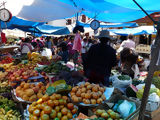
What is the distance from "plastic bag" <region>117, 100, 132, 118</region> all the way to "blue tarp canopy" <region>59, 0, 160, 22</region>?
2.13 metres

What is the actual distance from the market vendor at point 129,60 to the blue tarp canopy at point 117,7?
1209 millimetres

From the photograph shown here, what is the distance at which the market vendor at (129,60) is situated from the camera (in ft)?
13.4

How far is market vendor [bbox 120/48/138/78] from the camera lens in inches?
161

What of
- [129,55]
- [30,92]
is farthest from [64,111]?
[129,55]

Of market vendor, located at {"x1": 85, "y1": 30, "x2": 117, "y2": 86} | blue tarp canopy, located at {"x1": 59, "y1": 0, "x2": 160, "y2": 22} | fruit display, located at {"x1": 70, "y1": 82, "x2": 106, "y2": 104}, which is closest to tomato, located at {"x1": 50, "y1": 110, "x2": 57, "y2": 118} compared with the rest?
fruit display, located at {"x1": 70, "y1": 82, "x2": 106, "y2": 104}

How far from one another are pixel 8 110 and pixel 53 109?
4.82 ft

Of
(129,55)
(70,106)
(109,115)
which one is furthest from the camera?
(129,55)

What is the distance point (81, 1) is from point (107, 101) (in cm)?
275

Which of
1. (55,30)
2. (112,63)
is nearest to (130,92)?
(112,63)

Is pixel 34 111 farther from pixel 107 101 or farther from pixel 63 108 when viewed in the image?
pixel 107 101

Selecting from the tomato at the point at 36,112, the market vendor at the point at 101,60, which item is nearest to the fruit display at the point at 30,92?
the tomato at the point at 36,112

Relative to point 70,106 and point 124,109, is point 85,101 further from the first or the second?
point 124,109

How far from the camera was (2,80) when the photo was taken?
4.30 meters

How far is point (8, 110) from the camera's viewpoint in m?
2.95
